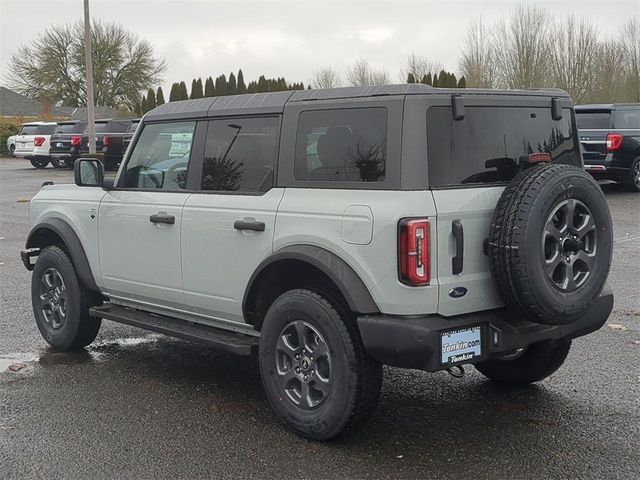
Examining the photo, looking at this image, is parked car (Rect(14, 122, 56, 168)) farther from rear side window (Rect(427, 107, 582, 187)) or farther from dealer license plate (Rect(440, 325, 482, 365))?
dealer license plate (Rect(440, 325, 482, 365))

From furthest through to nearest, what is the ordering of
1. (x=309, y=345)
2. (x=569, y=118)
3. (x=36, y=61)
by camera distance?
(x=36, y=61), (x=569, y=118), (x=309, y=345)

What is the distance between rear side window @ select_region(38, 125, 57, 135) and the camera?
31.4 m

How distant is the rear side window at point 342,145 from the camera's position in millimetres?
4215

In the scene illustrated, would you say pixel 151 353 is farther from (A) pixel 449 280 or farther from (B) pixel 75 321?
(A) pixel 449 280

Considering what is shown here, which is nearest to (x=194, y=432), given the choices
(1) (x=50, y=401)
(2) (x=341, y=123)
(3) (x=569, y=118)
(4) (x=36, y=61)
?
(1) (x=50, y=401)

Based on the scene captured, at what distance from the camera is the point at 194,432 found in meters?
4.54

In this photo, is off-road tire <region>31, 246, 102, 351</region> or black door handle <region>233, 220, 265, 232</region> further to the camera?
off-road tire <region>31, 246, 102, 351</region>

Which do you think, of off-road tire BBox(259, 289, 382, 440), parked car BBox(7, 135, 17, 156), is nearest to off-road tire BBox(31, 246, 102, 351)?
off-road tire BBox(259, 289, 382, 440)

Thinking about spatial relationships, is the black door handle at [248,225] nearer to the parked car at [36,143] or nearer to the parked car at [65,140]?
the parked car at [65,140]

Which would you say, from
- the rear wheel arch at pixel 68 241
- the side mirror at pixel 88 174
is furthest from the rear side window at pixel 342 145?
the rear wheel arch at pixel 68 241

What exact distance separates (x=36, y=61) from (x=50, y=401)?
56.6m

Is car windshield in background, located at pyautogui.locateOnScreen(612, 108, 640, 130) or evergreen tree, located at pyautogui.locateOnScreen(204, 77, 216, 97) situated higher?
evergreen tree, located at pyautogui.locateOnScreen(204, 77, 216, 97)

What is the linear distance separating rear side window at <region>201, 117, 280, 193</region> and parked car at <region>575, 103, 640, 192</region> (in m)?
12.7

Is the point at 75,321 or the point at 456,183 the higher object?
the point at 456,183
